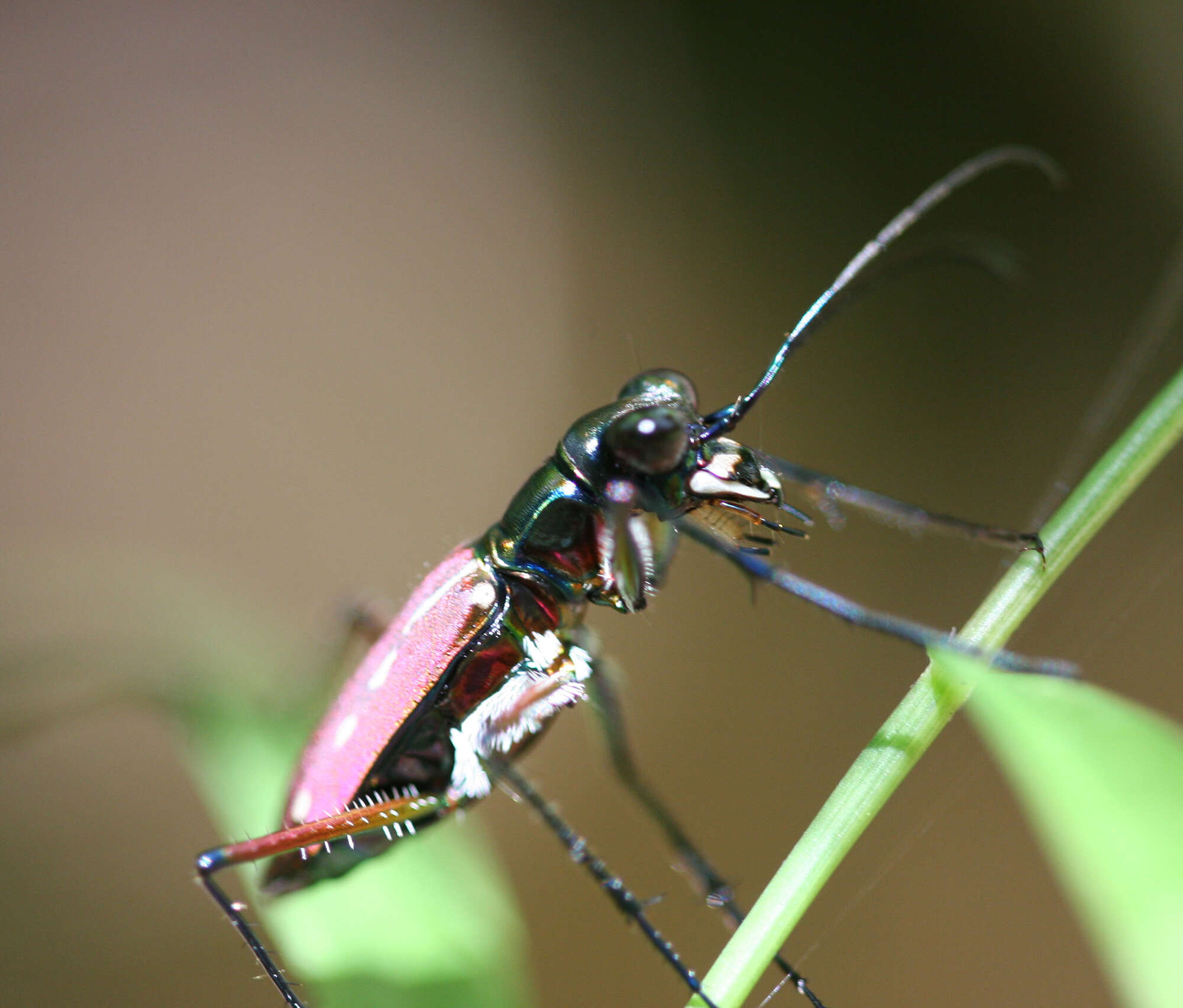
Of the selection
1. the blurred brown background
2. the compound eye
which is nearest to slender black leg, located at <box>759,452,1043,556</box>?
the compound eye

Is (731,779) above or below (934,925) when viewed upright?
above

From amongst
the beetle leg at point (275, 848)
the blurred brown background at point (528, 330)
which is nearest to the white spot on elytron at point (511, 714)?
the beetle leg at point (275, 848)

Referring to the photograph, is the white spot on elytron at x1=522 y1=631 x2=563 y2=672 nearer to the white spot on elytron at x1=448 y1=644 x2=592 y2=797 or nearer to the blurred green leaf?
the white spot on elytron at x1=448 y1=644 x2=592 y2=797

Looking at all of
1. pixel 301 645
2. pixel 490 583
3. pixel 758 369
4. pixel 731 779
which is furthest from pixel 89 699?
pixel 758 369

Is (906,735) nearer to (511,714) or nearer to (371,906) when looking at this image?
(511,714)

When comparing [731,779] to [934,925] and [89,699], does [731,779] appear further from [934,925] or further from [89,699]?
[89,699]

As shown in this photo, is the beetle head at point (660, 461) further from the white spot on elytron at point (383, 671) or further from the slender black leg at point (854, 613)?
the white spot on elytron at point (383, 671)
